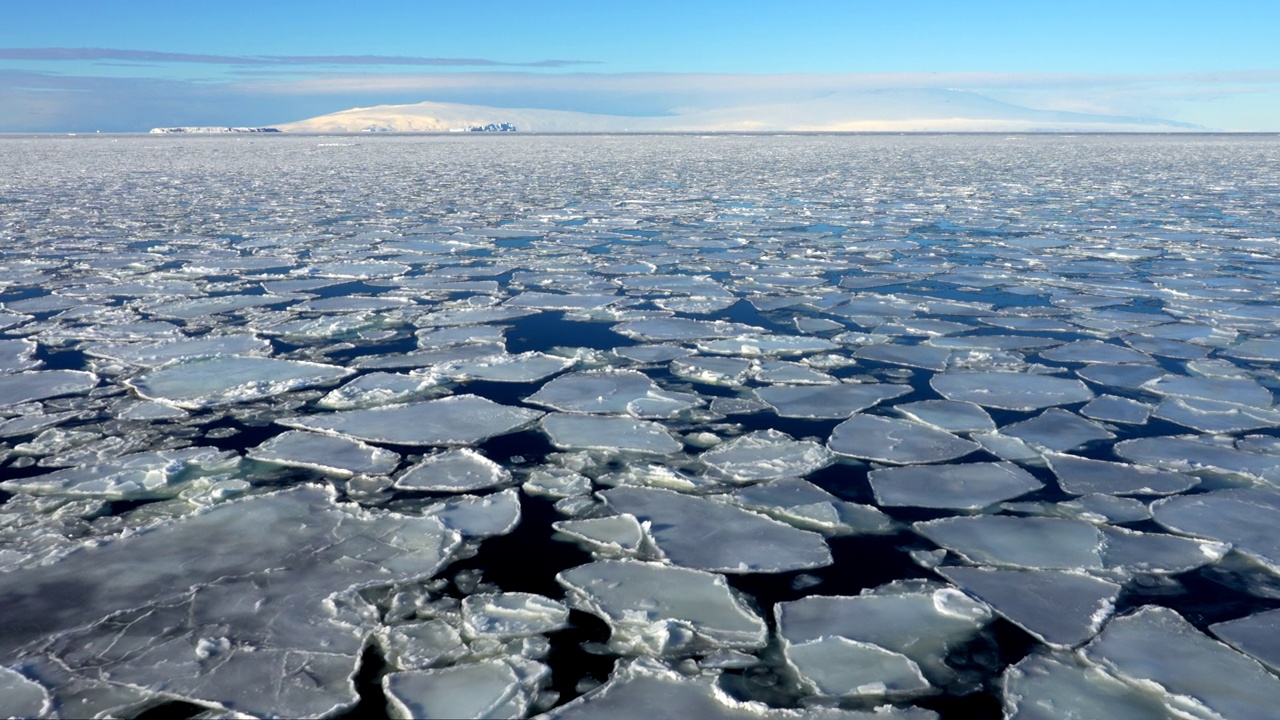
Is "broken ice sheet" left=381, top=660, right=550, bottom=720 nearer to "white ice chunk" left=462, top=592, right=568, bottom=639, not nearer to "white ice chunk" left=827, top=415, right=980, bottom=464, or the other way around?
"white ice chunk" left=462, top=592, right=568, bottom=639

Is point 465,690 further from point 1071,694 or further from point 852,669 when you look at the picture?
point 1071,694

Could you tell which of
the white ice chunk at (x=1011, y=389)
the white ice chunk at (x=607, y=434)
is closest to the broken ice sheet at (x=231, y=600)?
the white ice chunk at (x=607, y=434)

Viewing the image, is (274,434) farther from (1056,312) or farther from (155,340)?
(1056,312)

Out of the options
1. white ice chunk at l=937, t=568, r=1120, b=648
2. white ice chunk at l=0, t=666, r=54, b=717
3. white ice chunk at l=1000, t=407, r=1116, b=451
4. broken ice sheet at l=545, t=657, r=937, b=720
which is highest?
white ice chunk at l=0, t=666, r=54, b=717

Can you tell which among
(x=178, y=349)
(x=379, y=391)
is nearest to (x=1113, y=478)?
(x=379, y=391)

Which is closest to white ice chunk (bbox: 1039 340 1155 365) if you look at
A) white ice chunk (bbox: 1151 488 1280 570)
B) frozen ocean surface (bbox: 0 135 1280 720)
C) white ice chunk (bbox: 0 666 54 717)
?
frozen ocean surface (bbox: 0 135 1280 720)
